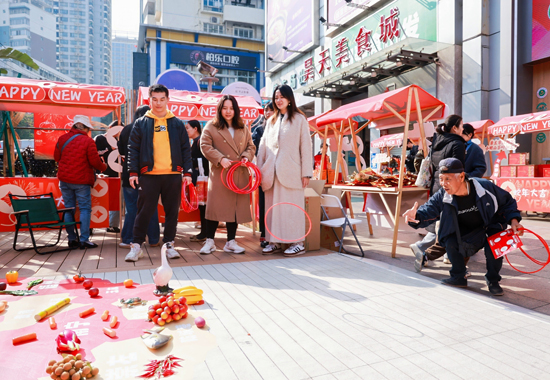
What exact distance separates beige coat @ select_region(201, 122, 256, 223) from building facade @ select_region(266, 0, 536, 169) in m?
5.63

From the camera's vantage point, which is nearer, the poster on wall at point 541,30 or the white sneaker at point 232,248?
the white sneaker at point 232,248

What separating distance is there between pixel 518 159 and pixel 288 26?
50.2ft

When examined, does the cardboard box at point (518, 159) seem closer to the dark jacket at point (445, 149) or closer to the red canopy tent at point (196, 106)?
the dark jacket at point (445, 149)

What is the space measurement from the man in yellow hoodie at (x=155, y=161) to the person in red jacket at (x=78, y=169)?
132cm

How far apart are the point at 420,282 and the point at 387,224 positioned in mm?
1861

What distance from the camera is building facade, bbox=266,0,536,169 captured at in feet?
34.4

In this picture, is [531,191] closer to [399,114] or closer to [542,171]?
[542,171]

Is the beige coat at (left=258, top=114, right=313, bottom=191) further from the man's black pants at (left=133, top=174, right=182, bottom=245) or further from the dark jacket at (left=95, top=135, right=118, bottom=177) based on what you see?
the dark jacket at (left=95, top=135, right=118, bottom=177)

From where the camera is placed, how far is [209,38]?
49312 mm

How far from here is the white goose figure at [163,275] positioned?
284 centimetres

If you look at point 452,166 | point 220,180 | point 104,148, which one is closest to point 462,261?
point 452,166

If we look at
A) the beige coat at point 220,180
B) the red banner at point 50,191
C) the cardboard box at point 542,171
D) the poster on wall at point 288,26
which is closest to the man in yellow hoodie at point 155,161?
the beige coat at point 220,180

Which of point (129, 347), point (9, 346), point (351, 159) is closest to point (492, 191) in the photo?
point (129, 347)

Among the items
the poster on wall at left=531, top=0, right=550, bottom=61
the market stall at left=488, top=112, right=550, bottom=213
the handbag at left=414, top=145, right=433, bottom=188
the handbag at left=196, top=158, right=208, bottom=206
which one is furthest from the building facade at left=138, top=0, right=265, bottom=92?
the handbag at left=414, top=145, right=433, bottom=188
